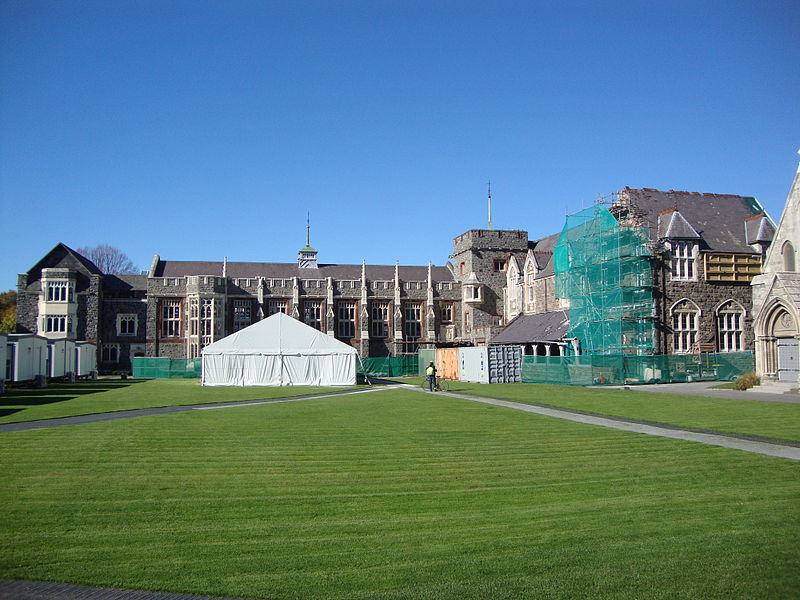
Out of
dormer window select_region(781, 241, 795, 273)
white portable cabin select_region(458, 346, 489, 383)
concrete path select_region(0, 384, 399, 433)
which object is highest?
dormer window select_region(781, 241, 795, 273)

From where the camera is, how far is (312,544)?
714cm

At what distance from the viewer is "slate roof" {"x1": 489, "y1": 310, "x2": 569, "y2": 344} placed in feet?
145

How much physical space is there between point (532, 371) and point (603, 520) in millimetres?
29918

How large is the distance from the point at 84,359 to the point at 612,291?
3351 cm

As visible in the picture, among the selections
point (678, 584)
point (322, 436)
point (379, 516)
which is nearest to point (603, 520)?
point (678, 584)

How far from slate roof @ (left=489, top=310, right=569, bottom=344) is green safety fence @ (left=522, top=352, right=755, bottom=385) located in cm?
702

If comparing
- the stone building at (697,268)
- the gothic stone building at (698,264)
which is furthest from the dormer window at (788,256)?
the stone building at (697,268)

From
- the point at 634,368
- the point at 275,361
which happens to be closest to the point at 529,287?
the point at 634,368

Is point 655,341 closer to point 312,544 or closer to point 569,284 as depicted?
point 569,284

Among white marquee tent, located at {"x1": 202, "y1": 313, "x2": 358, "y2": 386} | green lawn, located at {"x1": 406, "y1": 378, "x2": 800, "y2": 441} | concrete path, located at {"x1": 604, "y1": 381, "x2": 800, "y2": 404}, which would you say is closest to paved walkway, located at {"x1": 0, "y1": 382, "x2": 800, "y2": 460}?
concrete path, located at {"x1": 604, "y1": 381, "x2": 800, "y2": 404}

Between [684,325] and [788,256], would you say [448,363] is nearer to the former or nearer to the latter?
[684,325]

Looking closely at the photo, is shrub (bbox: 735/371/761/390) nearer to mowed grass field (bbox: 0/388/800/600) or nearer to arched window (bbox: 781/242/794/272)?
arched window (bbox: 781/242/794/272)

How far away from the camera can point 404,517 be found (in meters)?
8.12

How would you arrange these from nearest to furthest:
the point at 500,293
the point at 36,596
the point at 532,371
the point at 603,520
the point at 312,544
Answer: the point at 36,596, the point at 312,544, the point at 603,520, the point at 532,371, the point at 500,293
